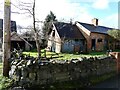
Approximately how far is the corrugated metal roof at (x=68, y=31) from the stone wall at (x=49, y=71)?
16.7 m

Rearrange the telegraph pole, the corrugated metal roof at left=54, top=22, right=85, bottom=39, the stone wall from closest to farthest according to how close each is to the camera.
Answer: the stone wall → the telegraph pole → the corrugated metal roof at left=54, top=22, right=85, bottom=39

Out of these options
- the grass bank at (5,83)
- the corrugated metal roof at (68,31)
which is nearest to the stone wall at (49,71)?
the grass bank at (5,83)

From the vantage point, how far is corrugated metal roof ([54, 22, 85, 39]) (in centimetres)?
3080

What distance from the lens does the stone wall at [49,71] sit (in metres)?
10.4

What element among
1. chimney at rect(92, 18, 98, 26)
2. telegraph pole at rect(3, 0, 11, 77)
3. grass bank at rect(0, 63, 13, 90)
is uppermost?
chimney at rect(92, 18, 98, 26)

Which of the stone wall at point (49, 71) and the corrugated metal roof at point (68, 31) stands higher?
the corrugated metal roof at point (68, 31)

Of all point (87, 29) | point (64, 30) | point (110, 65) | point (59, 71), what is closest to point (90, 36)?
point (87, 29)

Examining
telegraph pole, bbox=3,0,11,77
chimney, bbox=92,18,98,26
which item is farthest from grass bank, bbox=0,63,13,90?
chimney, bbox=92,18,98,26

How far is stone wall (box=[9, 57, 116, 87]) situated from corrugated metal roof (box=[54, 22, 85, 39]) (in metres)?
16.7

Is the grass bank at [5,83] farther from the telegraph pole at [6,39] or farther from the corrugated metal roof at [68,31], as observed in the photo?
the corrugated metal roof at [68,31]

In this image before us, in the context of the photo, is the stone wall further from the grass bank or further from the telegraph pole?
the telegraph pole

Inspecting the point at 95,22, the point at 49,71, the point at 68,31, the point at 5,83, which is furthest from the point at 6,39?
the point at 95,22

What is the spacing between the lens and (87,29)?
106 feet

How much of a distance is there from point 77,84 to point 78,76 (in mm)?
763
